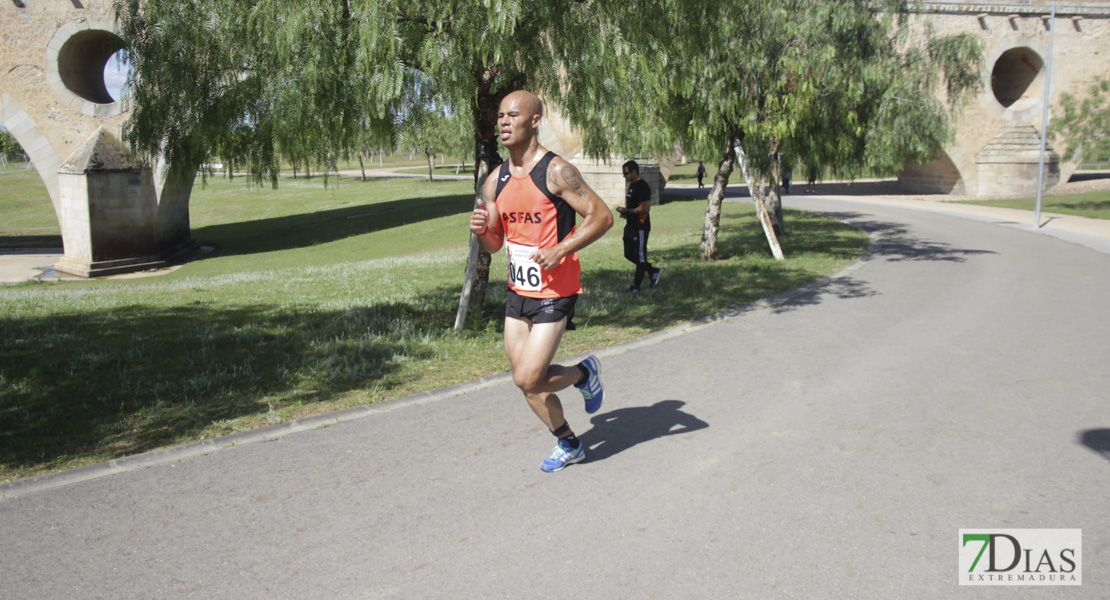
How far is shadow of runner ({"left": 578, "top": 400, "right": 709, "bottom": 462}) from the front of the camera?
4.71 meters

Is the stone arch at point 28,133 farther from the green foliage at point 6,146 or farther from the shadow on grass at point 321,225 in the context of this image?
the green foliage at point 6,146

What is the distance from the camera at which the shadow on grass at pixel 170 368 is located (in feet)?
16.5

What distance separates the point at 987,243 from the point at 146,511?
55.9 ft

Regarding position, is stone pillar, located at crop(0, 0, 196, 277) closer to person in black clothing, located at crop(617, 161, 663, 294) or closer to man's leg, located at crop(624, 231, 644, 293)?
person in black clothing, located at crop(617, 161, 663, 294)

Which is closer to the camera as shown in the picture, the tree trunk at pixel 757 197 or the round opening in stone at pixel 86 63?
the tree trunk at pixel 757 197

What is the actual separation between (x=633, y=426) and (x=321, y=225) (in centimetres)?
2763

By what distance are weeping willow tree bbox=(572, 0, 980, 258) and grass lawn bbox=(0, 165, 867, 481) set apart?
1942mm

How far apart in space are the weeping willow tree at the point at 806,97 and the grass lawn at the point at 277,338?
6.37ft

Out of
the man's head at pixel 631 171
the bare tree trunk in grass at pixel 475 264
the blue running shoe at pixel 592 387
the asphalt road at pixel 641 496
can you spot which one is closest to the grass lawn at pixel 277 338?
the bare tree trunk in grass at pixel 475 264

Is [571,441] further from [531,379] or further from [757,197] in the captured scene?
[757,197]

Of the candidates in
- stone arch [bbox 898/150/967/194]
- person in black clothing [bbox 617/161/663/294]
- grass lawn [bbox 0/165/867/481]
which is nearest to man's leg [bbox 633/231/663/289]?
person in black clothing [bbox 617/161/663/294]

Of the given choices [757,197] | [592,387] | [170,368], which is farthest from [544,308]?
[757,197]

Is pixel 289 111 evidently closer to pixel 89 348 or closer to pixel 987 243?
pixel 89 348

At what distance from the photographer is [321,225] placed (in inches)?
1204
